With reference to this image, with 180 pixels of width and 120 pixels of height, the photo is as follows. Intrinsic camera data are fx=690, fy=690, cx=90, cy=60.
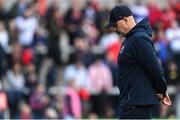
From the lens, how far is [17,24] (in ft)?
Answer: 53.5

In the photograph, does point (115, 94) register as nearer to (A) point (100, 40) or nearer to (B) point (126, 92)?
(A) point (100, 40)

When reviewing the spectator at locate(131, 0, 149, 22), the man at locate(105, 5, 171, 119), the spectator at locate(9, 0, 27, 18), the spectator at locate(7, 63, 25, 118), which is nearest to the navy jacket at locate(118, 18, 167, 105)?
the man at locate(105, 5, 171, 119)

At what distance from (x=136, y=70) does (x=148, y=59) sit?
21cm

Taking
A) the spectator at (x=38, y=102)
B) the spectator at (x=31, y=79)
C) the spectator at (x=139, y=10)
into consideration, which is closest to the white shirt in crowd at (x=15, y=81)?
the spectator at (x=31, y=79)

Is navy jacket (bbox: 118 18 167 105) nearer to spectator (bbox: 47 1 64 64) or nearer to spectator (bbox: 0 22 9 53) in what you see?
spectator (bbox: 0 22 9 53)

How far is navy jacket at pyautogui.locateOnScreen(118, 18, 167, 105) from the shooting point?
23.8ft

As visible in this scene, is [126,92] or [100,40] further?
[100,40]

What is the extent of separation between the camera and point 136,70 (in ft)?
24.2

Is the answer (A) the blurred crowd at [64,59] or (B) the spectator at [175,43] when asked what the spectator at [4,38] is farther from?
(B) the spectator at [175,43]

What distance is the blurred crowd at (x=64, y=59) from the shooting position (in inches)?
597

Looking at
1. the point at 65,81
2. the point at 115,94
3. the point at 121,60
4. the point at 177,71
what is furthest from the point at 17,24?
the point at 121,60

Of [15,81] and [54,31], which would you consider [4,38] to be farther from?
[54,31]

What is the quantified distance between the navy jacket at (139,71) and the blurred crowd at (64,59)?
7.40 metres

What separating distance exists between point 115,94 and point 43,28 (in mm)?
2382
